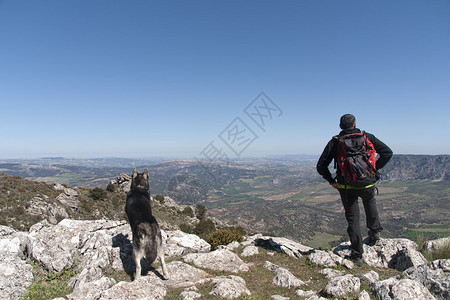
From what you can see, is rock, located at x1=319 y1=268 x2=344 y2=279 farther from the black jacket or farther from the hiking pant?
the black jacket

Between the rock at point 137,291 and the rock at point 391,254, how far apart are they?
6136 millimetres

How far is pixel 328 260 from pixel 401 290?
129 inches

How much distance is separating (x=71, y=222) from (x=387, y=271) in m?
12.6

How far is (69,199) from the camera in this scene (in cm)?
2644

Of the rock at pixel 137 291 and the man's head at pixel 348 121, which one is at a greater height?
the man's head at pixel 348 121

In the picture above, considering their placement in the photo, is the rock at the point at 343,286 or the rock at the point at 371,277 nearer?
the rock at the point at 343,286

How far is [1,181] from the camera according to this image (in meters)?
23.4

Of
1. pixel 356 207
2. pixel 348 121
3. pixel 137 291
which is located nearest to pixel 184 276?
pixel 137 291

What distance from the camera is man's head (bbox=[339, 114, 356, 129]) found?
656 cm

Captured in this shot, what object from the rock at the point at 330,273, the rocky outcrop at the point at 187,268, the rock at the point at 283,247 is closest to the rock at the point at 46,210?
the rocky outcrop at the point at 187,268

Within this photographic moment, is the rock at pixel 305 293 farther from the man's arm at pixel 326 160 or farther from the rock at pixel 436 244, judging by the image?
the rock at pixel 436 244

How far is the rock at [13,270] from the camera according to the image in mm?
5113

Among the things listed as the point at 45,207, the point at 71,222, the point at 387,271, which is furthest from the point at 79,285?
the point at 45,207

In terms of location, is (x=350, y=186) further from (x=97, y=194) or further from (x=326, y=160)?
(x=97, y=194)
